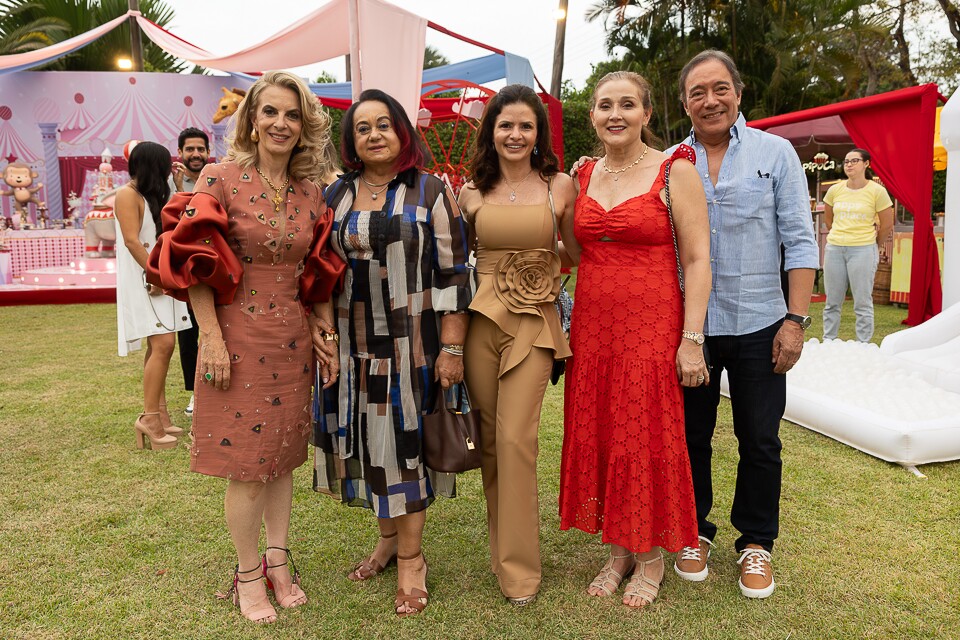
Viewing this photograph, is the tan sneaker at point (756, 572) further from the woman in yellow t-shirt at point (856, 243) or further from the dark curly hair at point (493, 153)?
the woman in yellow t-shirt at point (856, 243)

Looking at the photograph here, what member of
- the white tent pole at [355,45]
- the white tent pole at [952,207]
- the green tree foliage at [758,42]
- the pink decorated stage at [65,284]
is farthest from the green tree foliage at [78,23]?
the white tent pole at [952,207]

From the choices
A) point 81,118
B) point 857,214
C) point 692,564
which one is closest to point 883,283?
point 857,214

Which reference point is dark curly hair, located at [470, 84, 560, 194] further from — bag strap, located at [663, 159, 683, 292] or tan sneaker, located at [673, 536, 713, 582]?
tan sneaker, located at [673, 536, 713, 582]

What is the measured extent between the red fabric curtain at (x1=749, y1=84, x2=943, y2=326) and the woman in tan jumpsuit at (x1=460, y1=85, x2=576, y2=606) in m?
6.63

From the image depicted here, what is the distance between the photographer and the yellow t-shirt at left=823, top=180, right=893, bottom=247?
22.0ft

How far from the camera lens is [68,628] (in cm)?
238

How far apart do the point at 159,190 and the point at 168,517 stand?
75.3 inches

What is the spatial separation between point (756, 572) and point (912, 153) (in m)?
6.83

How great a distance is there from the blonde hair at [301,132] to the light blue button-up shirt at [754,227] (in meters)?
1.35

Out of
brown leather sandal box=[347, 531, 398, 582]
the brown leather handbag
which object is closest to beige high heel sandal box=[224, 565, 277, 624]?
brown leather sandal box=[347, 531, 398, 582]

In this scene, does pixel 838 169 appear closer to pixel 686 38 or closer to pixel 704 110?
pixel 686 38

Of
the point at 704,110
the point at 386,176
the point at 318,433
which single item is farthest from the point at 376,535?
the point at 704,110

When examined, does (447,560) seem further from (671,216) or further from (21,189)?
(21,189)

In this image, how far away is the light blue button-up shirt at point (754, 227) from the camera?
2.44 metres
